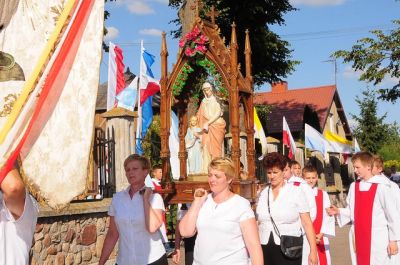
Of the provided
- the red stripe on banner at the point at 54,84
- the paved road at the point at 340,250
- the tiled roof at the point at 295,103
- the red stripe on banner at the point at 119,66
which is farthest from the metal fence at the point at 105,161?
the tiled roof at the point at 295,103

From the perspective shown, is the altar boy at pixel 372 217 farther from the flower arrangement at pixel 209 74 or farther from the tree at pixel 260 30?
the tree at pixel 260 30

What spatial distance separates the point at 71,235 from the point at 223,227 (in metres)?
5.36

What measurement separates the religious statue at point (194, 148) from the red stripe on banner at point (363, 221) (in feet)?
7.45

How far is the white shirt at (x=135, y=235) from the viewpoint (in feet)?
16.8

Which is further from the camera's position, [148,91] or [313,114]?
[313,114]

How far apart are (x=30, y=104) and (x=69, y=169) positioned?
0.37m

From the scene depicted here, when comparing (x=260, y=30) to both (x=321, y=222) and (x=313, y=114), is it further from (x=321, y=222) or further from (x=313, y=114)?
(x=313, y=114)

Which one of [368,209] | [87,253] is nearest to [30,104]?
[368,209]

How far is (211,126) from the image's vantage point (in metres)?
8.70

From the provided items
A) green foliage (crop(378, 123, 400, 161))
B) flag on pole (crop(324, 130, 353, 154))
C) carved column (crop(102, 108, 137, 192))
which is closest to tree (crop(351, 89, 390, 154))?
green foliage (crop(378, 123, 400, 161))

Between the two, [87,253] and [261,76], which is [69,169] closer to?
[87,253]

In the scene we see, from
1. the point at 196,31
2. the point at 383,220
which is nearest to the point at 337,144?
the point at 196,31

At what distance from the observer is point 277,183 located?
20.5ft

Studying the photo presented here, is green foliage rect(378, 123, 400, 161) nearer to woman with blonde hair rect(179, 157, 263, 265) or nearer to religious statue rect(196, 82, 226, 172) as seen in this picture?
religious statue rect(196, 82, 226, 172)
